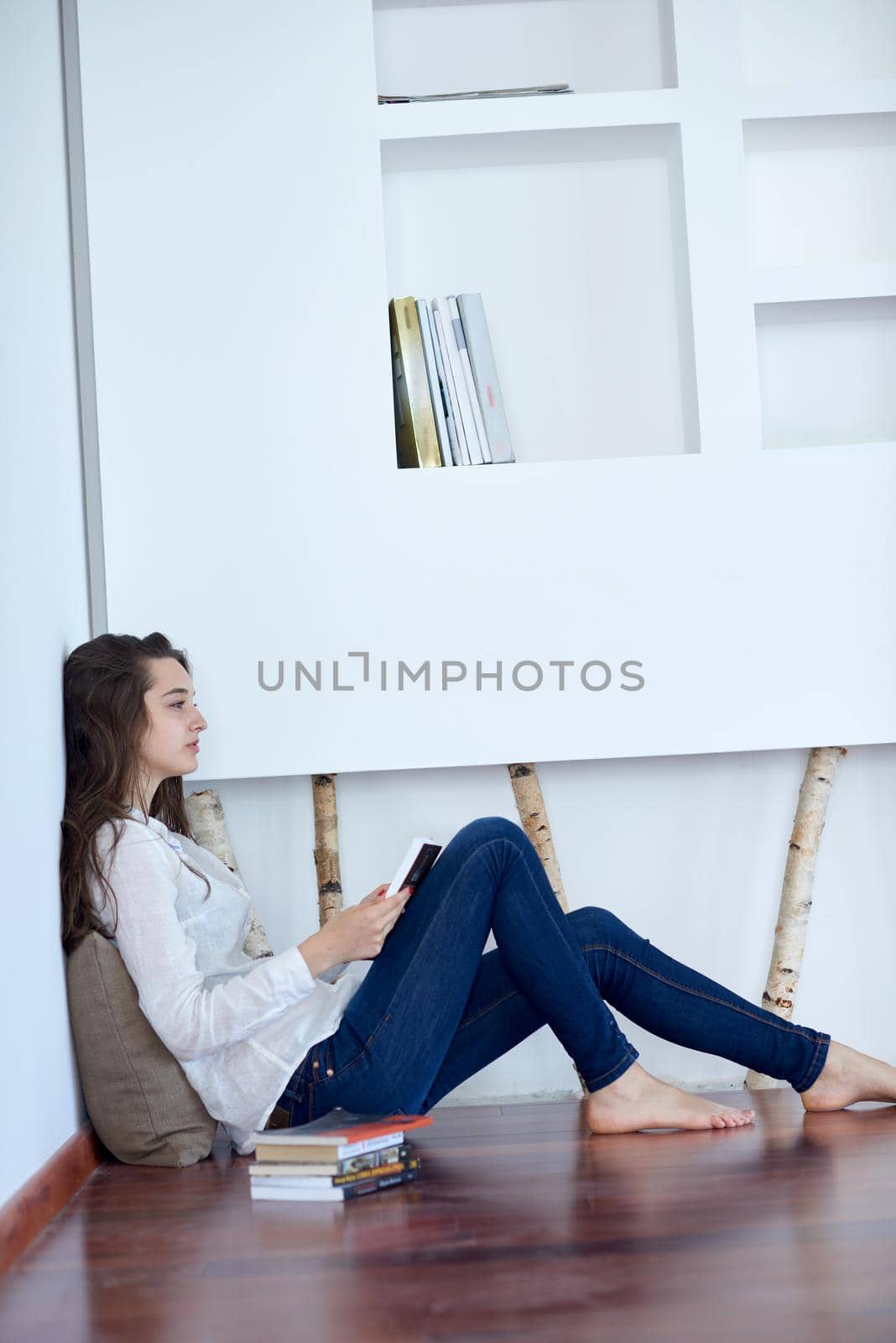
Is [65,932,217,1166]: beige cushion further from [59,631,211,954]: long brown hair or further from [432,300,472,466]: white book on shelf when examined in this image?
[432,300,472,466]: white book on shelf

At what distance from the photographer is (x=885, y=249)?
114 inches

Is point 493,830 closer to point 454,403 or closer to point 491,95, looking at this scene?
point 454,403

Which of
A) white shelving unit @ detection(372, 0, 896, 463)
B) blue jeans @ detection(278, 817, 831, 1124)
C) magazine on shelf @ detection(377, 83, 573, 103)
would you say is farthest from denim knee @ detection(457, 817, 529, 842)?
magazine on shelf @ detection(377, 83, 573, 103)

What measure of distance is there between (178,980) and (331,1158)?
0.33m

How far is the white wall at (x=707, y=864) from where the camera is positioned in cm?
275

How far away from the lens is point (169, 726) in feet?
6.95

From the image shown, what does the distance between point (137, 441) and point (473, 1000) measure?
121cm

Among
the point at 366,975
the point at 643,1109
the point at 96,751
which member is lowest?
the point at 643,1109

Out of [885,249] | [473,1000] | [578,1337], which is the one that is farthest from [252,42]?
[578,1337]

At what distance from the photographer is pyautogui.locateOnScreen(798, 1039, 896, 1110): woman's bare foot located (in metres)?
2.15

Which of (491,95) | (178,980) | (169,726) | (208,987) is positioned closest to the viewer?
(178,980)

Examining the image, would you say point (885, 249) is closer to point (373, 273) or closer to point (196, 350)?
point (373, 273)

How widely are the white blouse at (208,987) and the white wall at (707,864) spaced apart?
730 millimetres
